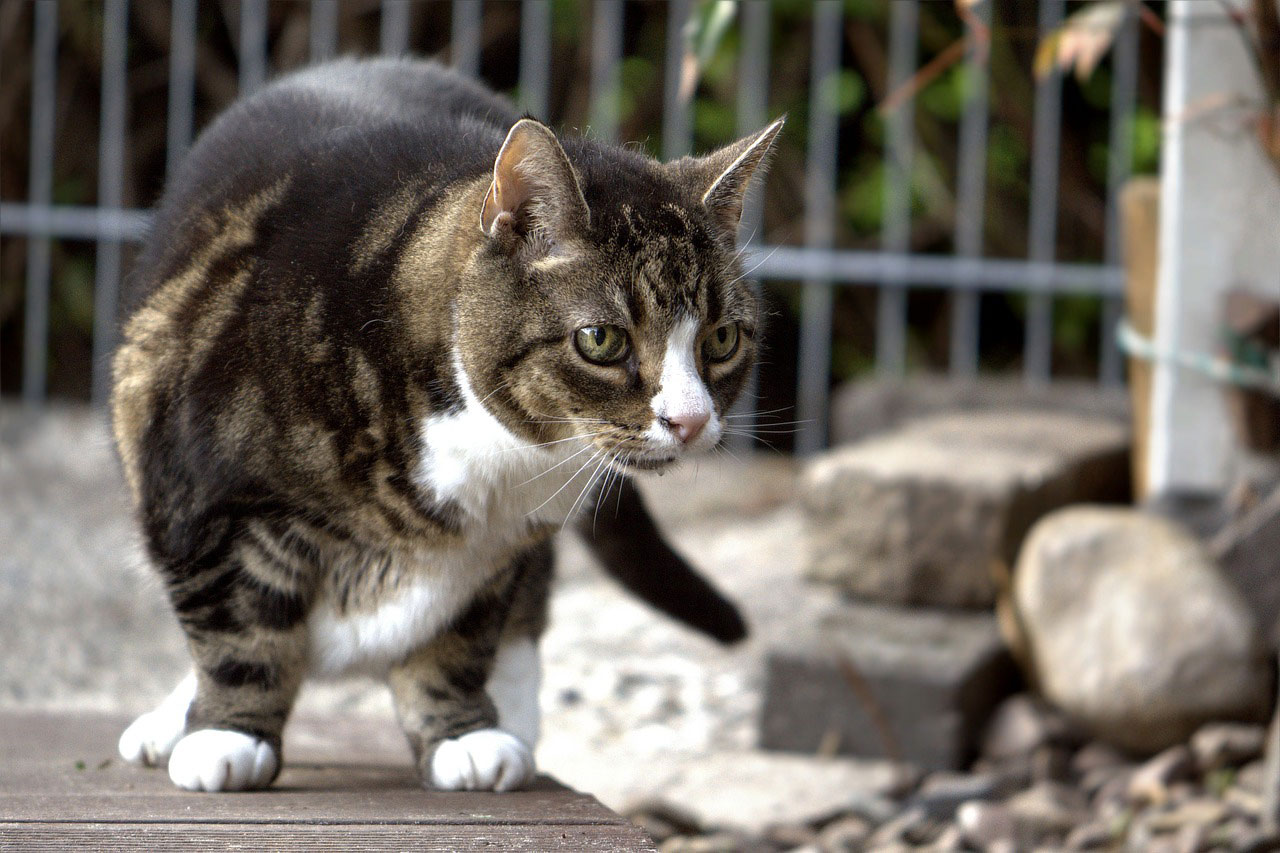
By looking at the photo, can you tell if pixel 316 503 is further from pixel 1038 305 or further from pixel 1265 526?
pixel 1038 305

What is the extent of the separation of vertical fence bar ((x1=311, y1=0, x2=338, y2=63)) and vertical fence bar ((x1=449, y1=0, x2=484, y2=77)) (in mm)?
416

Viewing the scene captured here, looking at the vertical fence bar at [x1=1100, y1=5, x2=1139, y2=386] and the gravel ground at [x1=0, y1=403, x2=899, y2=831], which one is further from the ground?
the vertical fence bar at [x1=1100, y1=5, x2=1139, y2=386]

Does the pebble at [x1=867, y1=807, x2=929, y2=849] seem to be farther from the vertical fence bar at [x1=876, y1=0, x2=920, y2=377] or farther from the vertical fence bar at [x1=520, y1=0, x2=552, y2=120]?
the vertical fence bar at [x1=520, y1=0, x2=552, y2=120]

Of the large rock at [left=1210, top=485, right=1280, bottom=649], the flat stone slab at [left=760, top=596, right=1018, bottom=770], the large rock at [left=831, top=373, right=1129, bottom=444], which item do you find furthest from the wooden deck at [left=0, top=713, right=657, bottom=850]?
the large rock at [left=831, top=373, right=1129, bottom=444]

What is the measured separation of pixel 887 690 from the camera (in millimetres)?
3066

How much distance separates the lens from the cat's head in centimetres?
173

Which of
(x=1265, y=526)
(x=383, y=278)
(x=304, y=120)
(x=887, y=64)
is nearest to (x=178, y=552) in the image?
(x=383, y=278)

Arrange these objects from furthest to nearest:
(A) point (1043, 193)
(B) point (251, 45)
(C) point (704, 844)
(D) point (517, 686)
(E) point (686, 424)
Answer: (B) point (251, 45)
(A) point (1043, 193)
(C) point (704, 844)
(D) point (517, 686)
(E) point (686, 424)

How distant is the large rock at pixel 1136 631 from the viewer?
9.35 ft

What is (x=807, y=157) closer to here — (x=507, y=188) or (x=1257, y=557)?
(x=1257, y=557)

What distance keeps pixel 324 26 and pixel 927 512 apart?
302 centimetres

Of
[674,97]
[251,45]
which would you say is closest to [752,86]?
[674,97]

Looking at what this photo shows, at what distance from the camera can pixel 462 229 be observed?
5.89ft

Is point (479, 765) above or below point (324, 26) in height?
below
